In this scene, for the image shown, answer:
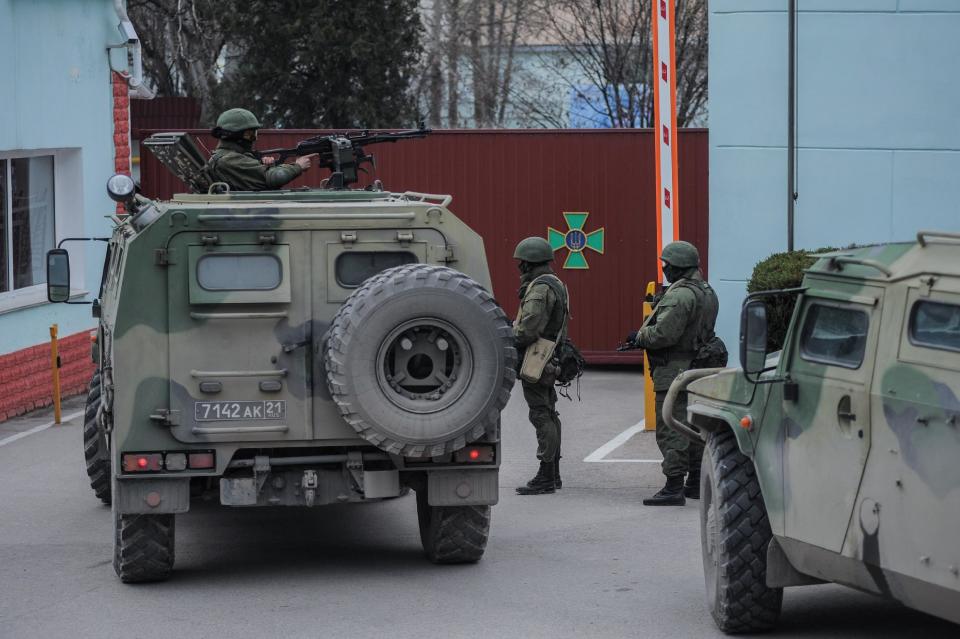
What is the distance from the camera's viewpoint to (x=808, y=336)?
6.84m

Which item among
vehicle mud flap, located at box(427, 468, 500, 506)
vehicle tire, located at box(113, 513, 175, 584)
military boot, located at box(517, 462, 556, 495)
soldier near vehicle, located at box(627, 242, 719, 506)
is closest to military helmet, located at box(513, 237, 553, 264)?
soldier near vehicle, located at box(627, 242, 719, 506)

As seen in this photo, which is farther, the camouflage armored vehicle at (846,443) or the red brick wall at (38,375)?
the red brick wall at (38,375)

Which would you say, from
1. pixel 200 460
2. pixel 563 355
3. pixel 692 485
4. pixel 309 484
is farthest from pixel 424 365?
pixel 692 485

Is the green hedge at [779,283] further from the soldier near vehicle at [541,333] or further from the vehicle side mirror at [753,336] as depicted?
the vehicle side mirror at [753,336]

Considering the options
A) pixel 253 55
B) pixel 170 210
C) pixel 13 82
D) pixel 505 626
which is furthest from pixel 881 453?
pixel 253 55

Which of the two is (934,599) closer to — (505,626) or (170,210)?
(505,626)

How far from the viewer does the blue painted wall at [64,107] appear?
15383 millimetres

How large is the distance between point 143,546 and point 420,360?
6.01 feet

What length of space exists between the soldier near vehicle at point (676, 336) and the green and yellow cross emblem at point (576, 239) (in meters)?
7.00

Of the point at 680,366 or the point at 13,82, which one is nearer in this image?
the point at 680,366

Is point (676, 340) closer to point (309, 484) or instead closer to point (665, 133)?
point (309, 484)

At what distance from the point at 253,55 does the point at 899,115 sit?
1442 cm

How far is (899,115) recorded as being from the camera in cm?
1498

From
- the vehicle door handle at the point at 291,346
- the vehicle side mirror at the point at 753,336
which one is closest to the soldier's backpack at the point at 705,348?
the vehicle door handle at the point at 291,346
